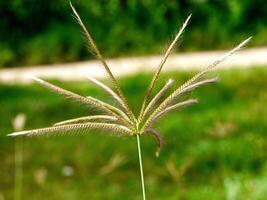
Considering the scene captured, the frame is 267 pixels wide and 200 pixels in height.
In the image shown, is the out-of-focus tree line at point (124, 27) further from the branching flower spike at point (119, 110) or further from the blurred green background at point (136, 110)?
the branching flower spike at point (119, 110)

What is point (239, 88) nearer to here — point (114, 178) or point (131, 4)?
point (114, 178)

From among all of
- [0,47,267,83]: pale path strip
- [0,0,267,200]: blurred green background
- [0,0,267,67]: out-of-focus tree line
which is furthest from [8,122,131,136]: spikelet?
[0,0,267,67]: out-of-focus tree line

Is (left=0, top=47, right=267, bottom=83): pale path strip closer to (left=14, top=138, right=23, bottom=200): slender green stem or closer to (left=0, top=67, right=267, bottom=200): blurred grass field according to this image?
(left=0, top=67, right=267, bottom=200): blurred grass field

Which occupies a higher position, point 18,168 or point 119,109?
point 119,109

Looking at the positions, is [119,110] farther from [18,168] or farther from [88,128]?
[18,168]

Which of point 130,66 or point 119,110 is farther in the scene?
point 130,66

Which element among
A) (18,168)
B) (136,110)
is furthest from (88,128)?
(136,110)

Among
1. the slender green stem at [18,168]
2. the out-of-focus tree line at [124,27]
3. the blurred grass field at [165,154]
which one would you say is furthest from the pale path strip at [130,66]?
the slender green stem at [18,168]
